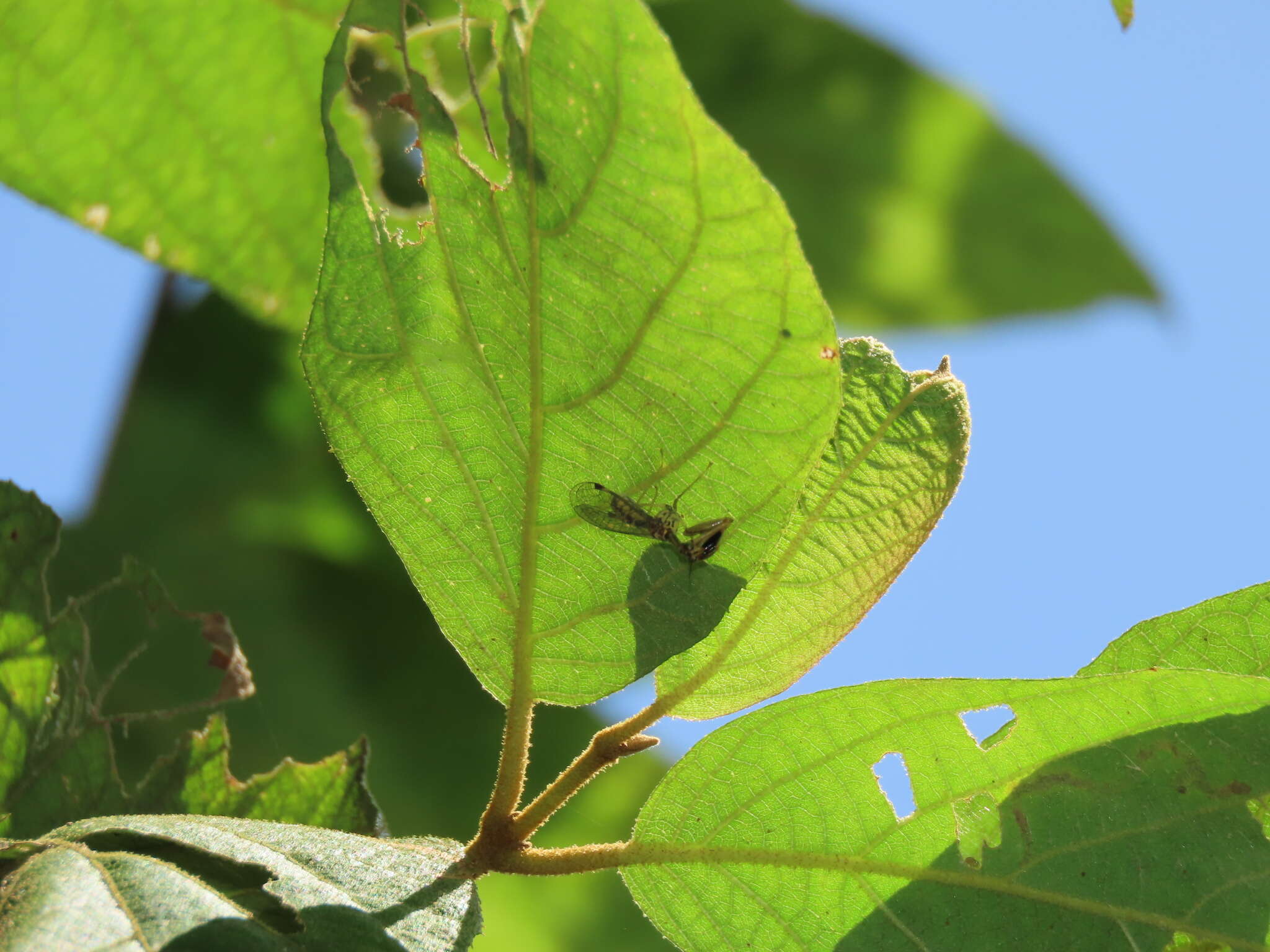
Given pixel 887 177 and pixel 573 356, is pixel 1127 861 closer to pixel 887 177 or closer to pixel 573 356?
pixel 573 356

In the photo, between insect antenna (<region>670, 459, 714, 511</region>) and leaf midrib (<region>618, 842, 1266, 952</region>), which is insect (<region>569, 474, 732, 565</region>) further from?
leaf midrib (<region>618, 842, 1266, 952</region>)

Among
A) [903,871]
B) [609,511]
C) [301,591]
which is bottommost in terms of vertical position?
[301,591]

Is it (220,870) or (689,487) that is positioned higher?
(689,487)

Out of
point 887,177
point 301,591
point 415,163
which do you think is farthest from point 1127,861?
point 301,591

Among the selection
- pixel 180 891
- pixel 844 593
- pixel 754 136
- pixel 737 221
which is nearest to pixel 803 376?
pixel 737 221

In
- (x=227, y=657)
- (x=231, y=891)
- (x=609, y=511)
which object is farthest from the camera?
(x=227, y=657)

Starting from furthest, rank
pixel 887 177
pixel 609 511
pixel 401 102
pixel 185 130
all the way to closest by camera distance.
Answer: pixel 887 177
pixel 185 130
pixel 401 102
pixel 609 511

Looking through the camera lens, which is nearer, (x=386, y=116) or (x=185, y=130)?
(x=185, y=130)
